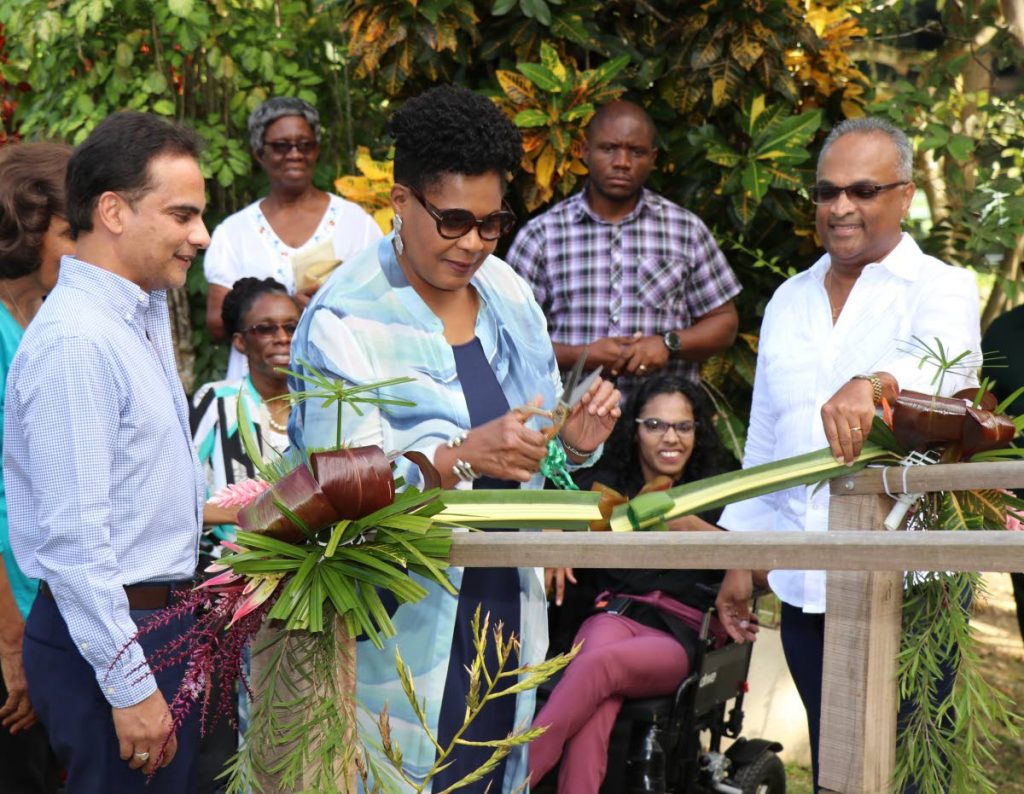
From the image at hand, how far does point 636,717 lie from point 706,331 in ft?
5.23

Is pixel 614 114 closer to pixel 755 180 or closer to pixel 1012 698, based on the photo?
pixel 755 180

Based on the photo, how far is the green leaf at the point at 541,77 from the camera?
5.62 metres

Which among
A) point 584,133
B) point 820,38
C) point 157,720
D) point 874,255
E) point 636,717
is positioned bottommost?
point 636,717

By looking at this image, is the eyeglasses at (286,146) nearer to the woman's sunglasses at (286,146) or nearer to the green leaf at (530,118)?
the woman's sunglasses at (286,146)

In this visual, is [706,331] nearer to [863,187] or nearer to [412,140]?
[863,187]

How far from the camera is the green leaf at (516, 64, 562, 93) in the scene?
221 inches

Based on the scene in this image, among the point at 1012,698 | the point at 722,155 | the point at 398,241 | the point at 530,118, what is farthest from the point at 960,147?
the point at 398,241

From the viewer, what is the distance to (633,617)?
459 centimetres

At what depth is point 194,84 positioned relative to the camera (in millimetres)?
6457

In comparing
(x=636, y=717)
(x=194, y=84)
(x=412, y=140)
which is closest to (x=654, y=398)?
(x=636, y=717)

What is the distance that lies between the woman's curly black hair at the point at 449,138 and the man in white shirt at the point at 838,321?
1128 mm

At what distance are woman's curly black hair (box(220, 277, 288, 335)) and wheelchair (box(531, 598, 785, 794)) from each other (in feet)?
5.86

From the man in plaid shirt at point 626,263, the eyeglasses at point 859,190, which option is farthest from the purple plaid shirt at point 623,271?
the eyeglasses at point 859,190

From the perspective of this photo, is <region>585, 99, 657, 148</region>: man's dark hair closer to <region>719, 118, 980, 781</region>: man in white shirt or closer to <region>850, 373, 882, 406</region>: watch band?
<region>719, 118, 980, 781</region>: man in white shirt
